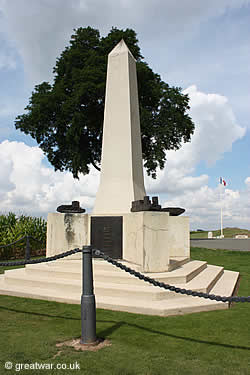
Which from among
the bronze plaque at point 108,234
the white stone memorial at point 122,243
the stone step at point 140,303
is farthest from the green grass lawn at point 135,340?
the bronze plaque at point 108,234

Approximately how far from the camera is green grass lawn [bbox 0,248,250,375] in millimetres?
2891

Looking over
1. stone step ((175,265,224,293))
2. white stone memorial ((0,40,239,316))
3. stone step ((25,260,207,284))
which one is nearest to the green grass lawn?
white stone memorial ((0,40,239,316))

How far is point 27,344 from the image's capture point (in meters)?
3.37

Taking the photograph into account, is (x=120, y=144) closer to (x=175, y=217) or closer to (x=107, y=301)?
(x=175, y=217)

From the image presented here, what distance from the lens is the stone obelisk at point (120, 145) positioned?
8094 millimetres

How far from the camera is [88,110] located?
1989 cm

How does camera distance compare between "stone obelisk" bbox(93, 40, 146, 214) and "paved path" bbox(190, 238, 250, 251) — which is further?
"paved path" bbox(190, 238, 250, 251)

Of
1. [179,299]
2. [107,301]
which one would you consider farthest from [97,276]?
[179,299]

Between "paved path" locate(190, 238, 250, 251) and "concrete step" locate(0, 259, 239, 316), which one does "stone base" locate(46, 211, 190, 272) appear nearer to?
"concrete step" locate(0, 259, 239, 316)

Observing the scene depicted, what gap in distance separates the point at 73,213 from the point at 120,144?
2.26 m

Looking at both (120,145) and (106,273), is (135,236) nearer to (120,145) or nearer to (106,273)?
(106,273)

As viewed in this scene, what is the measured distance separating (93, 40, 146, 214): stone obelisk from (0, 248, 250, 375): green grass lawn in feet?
11.7

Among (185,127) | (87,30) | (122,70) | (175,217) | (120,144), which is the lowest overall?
(175,217)

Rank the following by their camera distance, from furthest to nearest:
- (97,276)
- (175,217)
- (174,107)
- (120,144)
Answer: (174,107) → (175,217) → (120,144) → (97,276)
